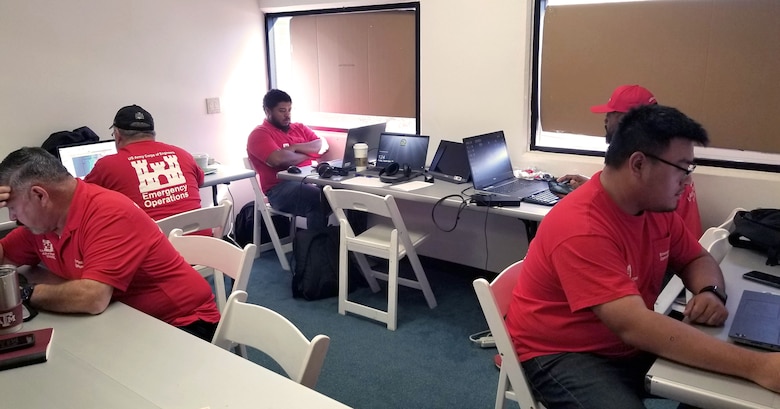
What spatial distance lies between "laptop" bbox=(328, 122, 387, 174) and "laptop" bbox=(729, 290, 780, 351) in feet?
8.60

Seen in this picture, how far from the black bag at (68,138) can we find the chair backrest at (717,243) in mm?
3563

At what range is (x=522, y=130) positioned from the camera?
3547 mm

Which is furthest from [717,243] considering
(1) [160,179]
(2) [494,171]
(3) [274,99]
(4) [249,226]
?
(4) [249,226]

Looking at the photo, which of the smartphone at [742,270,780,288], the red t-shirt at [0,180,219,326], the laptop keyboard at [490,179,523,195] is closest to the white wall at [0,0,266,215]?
the red t-shirt at [0,180,219,326]

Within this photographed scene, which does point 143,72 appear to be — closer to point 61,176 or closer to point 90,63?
point 90,63

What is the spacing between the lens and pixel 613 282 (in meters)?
1.48

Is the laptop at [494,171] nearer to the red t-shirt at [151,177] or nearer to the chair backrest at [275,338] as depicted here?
the red t-shirt at [151,177]

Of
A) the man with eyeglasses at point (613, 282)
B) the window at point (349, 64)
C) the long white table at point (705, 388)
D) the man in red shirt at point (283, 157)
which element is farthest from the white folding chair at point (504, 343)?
the window at point (349, 64)

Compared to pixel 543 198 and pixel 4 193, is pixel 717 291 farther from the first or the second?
pixel 4 193

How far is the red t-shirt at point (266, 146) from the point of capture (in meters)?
4.17

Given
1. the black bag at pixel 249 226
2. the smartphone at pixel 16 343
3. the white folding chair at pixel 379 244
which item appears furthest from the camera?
the black bag at pixel 249 226

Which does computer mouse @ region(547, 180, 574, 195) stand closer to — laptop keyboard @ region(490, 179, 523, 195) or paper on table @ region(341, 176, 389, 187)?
laptop keyboard @ region(490, 179, 523, 195)

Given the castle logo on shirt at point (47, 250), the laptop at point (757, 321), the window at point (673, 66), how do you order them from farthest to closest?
the window at point (673, 66) → the castle logo on shirt at point (47, 250) → the laptop at point (757, 321)

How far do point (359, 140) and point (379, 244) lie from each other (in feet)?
3.19
